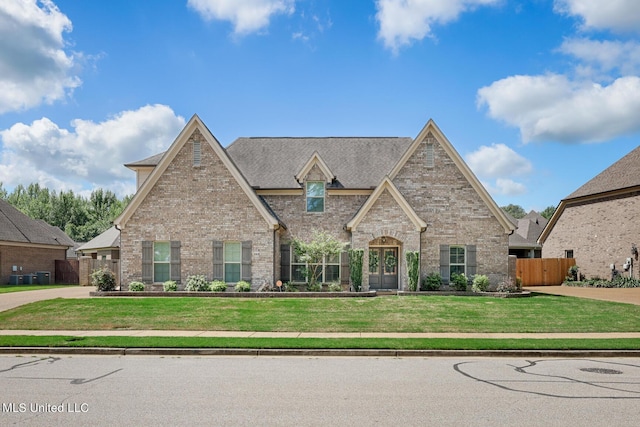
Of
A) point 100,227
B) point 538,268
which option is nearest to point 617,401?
point 538,268

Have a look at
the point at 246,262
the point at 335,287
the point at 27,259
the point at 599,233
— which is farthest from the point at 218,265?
the point at 599,233

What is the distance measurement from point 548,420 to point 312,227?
20.7 m

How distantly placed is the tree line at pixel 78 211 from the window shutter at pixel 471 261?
63.5 metres

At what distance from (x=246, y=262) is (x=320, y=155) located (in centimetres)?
845

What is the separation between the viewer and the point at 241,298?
22547mm

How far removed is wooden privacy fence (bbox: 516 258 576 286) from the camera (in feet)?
121

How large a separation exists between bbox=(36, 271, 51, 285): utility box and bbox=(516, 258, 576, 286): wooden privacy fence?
3461cm

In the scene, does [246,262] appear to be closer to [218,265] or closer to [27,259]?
[218,265]

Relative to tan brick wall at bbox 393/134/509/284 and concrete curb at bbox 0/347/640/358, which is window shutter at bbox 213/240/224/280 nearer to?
tan brick wall at bbox 393/134/509/284

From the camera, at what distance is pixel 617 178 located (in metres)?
35.9

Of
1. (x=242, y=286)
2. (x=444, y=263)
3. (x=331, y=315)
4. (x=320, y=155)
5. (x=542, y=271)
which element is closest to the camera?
(x=331, y=315)

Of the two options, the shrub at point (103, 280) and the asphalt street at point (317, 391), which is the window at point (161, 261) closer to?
the shrub at point (103, 280)

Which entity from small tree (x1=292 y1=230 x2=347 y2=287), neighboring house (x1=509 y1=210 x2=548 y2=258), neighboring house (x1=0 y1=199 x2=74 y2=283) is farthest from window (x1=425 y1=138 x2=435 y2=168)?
neighboring house (x1=0 y1=199 x2=74 y2=283)

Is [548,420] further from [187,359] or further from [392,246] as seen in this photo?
[392,246]
